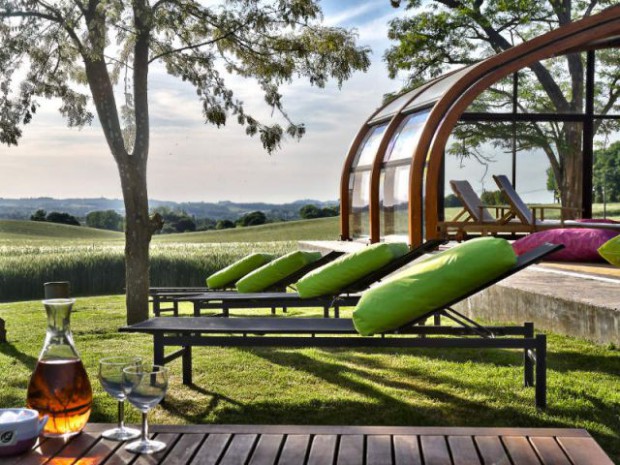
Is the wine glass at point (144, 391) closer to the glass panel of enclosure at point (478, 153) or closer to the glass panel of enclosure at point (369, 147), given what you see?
the glass panel of enclosure at point (369, 147)

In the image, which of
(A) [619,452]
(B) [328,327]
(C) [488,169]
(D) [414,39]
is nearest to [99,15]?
(B) [328,327]

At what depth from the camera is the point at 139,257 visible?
9.28 metres

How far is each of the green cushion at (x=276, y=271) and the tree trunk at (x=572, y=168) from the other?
9294 millimetres

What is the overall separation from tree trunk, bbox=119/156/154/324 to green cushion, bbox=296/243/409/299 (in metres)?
3.88

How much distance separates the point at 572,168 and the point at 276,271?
388 inches

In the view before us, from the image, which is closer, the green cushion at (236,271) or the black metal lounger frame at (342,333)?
the black metal lounger frame at (342,333)

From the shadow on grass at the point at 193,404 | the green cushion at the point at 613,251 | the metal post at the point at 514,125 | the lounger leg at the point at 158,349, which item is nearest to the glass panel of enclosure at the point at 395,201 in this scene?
the metal post at the point at 514,125

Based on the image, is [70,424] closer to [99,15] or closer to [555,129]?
[99,15]

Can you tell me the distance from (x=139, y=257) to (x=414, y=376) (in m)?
4.74

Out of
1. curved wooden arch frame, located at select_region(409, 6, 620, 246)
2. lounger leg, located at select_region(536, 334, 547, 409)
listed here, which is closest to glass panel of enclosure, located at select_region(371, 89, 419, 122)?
curved wooden arch frame, located at select_region(409, 6, 620, 246)

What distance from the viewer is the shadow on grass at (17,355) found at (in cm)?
640

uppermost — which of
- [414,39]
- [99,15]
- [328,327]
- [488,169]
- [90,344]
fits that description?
[414,39]

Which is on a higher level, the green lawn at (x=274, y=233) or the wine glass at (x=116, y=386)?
the wine glass at (x=116, y=386)

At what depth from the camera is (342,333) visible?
461cm
